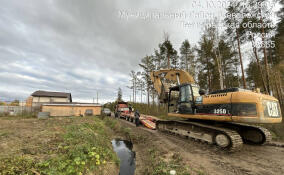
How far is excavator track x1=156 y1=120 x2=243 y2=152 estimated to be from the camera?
4590 mm

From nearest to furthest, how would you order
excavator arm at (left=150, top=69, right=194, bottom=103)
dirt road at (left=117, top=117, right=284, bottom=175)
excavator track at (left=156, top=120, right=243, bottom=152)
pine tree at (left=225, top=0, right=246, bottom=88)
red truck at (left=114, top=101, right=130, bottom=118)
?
1. dirt road at (left=117, top=117, right=284, bottom=175)
2. excavator track at (left=156, top=120, right=243, bottom=152)
3. excavator arm at (left=150, top=69, right=194, bottom=103)
4. pine tree at (left=225, top=0, right=246, bottom=88)
5. red truck at (left=114, top=101, right=130, bottom=118)

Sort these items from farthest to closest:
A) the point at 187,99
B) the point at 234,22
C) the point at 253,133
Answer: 1. the point at 234,22
2. the point at 187,99
3. the point at 253,133

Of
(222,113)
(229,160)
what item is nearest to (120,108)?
(222,113)

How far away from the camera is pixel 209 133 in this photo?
5.48 meters

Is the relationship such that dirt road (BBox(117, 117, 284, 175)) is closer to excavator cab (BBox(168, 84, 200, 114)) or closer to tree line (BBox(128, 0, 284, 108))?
excavator cab (BBox(168, 84, 200, 114))

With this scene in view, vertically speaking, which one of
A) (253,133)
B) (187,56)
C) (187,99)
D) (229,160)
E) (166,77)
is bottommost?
(229,160)

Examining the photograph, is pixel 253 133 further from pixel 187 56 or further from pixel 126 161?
pixel 187 56

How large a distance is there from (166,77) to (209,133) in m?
4.18

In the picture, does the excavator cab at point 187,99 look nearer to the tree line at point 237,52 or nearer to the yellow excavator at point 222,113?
the yellow excavator at point 222,113

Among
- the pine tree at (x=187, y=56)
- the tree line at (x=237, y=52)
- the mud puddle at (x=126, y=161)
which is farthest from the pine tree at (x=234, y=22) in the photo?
the mud puddle at (x=126, y=161)

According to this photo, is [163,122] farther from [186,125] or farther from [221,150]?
[221,150]

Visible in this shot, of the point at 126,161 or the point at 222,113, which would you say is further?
the point at 126,161

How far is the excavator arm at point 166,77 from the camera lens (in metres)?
7.59

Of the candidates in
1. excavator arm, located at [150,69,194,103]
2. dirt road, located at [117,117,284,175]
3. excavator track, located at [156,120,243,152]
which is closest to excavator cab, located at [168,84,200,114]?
excavator track, located at [156,120,243,152]
